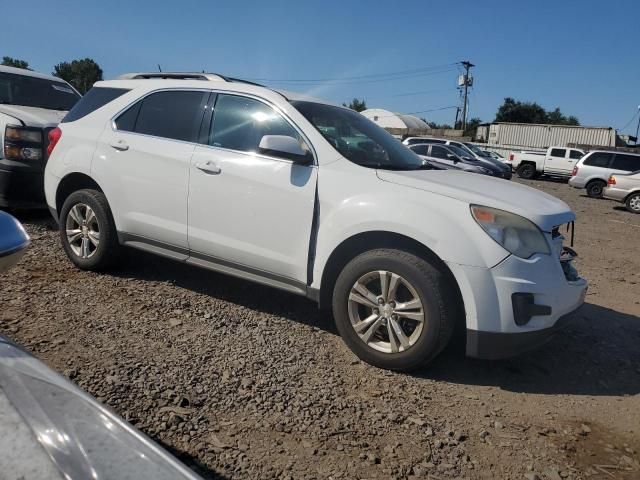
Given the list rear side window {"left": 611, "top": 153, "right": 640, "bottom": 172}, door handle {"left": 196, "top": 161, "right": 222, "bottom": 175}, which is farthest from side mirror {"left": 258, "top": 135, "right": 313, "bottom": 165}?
rear side window {"left": 611, "top": 153, "right": 640, "bottom": 172}

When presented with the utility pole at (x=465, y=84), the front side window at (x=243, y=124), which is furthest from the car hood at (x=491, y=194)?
the utility pole at (x=465, y=84)

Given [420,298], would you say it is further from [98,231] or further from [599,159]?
[599,159]

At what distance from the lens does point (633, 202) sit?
49.4 ft

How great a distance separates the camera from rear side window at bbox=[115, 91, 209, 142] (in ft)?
13.5

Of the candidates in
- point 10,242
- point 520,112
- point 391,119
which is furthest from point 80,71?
point 10,242

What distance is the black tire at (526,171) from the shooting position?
28.1m

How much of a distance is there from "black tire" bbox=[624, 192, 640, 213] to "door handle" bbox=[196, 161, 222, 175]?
1480 centimetres

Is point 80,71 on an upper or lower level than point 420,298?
upper

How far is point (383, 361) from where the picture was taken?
3.28 m

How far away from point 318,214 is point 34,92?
586 centimetres

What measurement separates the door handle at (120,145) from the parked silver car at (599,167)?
18.9 m

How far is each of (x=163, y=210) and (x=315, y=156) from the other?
1.35 metres

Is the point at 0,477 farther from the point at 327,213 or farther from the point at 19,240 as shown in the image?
the point at 327,213

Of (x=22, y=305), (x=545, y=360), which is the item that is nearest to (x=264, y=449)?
(x=545, y=360)
